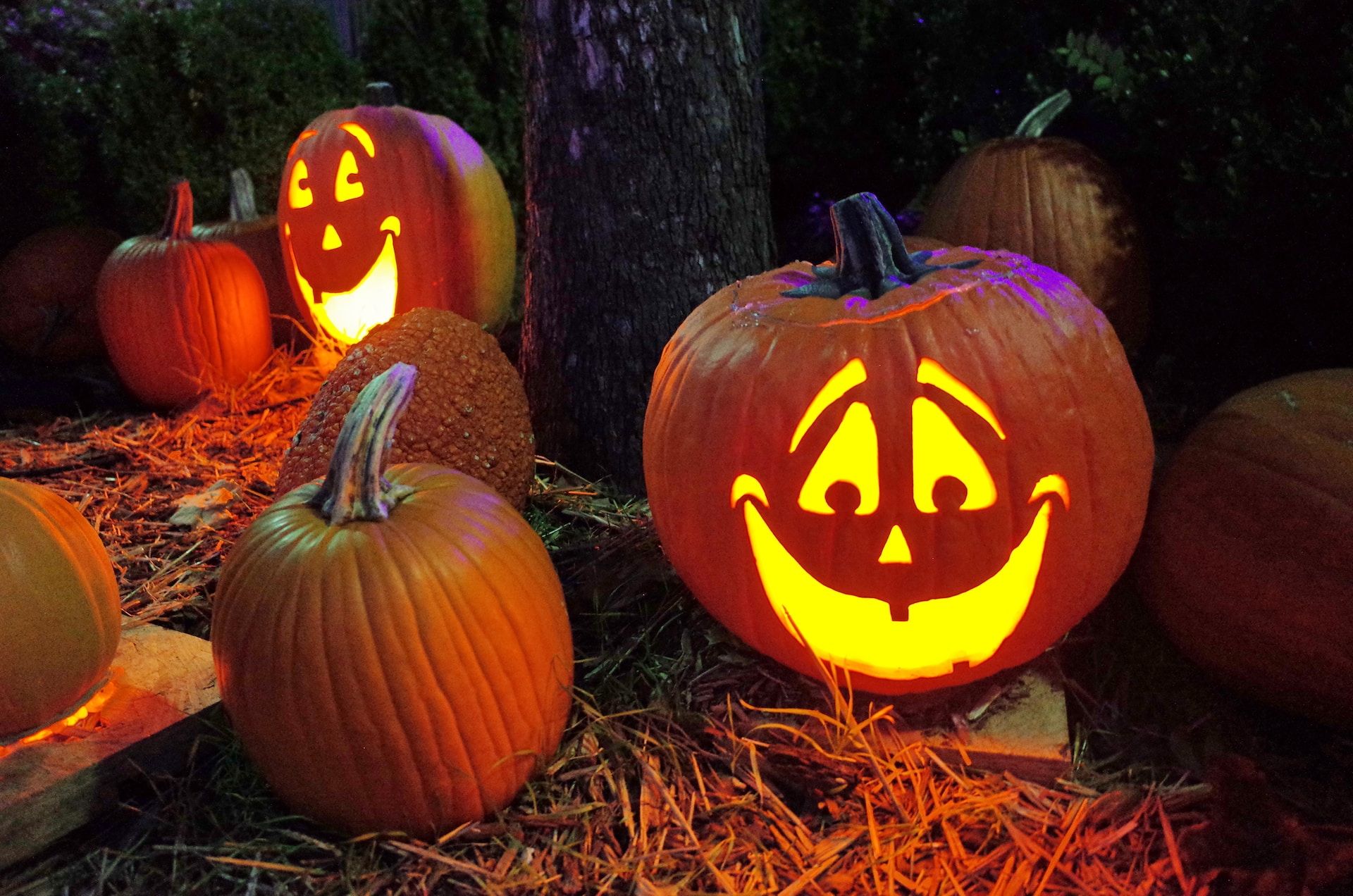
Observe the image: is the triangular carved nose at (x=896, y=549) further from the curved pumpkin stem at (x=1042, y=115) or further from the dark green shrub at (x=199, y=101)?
the dark green shrub at (x=199, y=101)

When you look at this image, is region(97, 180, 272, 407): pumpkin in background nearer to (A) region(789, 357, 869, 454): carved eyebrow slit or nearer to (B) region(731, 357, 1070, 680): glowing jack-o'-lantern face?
(B) region(731, 357, 1070, 680): glowing jack-o'-lantern face

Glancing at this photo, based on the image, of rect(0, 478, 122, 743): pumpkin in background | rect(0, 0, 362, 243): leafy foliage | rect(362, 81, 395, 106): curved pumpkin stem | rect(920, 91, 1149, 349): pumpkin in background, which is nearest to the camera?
rect(0, 478, 122, 743): pumpkin in background

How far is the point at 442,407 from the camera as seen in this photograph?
101 inches

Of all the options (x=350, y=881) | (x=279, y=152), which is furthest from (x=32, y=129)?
(x=350, y=881)

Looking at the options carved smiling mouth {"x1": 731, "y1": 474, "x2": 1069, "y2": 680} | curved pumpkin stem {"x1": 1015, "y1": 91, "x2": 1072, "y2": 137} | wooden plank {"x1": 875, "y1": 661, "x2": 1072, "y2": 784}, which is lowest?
wooden plank {"x1": 875, "y1": 661, "x2": 1072, "y2": 784}

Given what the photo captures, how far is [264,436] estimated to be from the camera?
368 centimetres

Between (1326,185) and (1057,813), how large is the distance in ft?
5.74

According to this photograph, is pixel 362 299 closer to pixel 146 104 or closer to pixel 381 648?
pixel 146 104

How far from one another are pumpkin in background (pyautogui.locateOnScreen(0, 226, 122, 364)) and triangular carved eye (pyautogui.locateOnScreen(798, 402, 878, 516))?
4.19 m

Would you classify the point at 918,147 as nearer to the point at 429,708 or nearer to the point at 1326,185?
the point at 1326,185

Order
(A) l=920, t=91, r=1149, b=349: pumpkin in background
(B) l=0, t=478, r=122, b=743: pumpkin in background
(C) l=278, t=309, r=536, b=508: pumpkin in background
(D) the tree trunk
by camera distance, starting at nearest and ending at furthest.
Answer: (B) l=0, t=478, r=122, b=743: pumpkin in background → (C) l=278, t=309, r=536, b=508: pumpkin in background → (D) the tree trunk → (A) l=920, t=91, r=1149, b=349: pumpkin in background

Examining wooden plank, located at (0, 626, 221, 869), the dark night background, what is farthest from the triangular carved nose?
the dark night background

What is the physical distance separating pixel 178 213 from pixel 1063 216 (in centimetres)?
345

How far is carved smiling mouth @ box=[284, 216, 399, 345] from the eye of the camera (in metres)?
3.69
